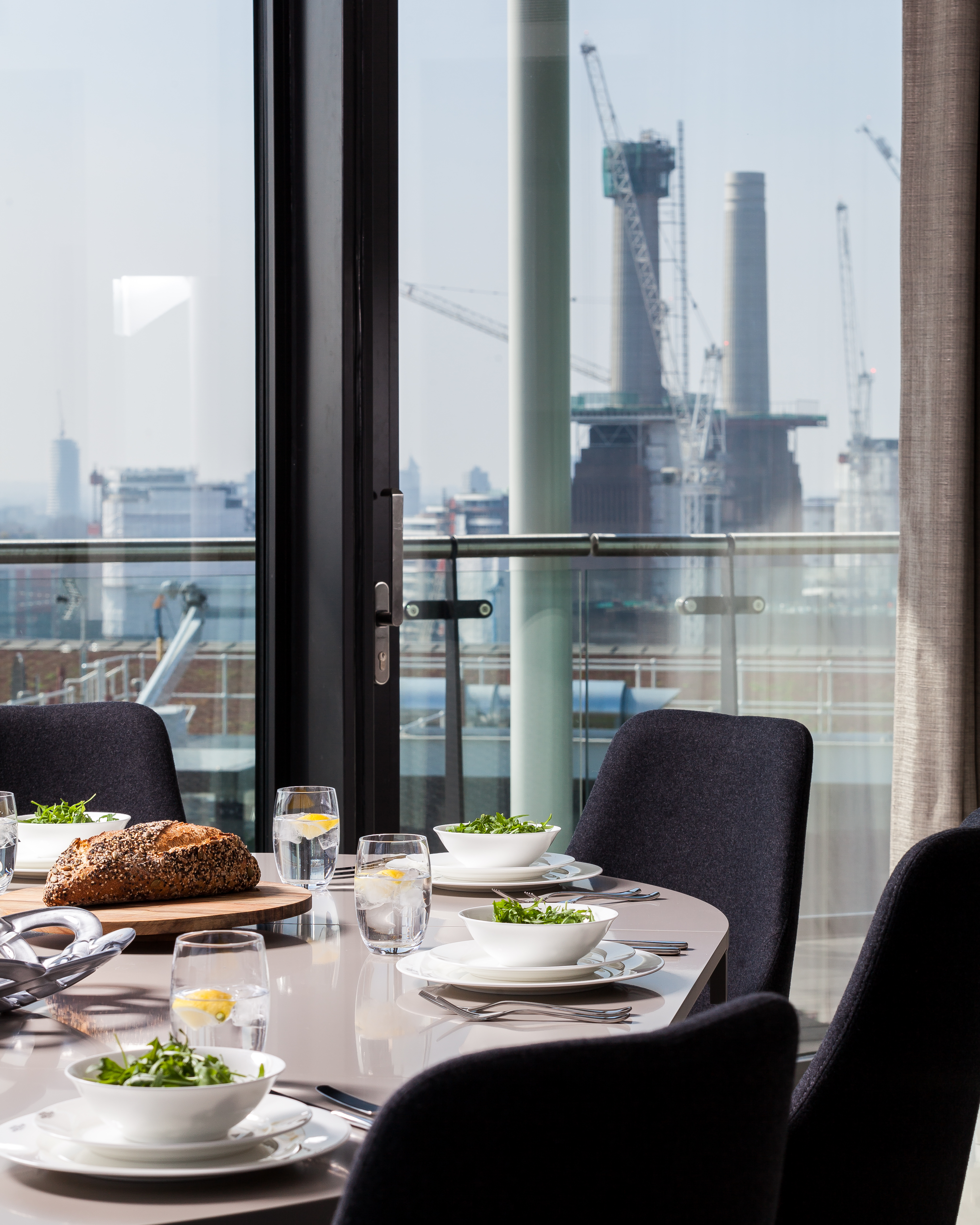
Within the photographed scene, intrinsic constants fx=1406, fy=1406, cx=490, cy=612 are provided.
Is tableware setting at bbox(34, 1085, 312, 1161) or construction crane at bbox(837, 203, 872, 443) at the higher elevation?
construction crane at bbox(837, 203, 872, 443)

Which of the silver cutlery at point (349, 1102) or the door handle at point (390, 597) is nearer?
the silver cutlery at point (349, 1102)

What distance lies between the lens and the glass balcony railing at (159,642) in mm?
2746

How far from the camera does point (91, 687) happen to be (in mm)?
2869

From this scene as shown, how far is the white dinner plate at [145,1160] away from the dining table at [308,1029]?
11 millimetres

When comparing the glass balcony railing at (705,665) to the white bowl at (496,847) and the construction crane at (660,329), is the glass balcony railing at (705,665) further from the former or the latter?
the white bowl at (496,847)

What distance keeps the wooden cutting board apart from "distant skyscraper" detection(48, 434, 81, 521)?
1.37 meters

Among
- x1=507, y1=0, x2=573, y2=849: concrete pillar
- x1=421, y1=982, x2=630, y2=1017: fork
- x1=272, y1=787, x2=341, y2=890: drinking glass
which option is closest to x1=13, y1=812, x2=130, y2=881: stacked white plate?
x1=272, y1=787, x2=341, y2=890: drinking glass

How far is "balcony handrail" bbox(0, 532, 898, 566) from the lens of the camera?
287 cm

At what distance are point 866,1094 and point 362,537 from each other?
197 centimetres

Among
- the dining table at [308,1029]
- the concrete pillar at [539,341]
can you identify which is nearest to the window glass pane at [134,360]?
the concrete pillar at [539,341]

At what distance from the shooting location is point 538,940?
122 centimetres

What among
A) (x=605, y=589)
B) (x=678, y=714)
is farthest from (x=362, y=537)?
(x=678, y=714)

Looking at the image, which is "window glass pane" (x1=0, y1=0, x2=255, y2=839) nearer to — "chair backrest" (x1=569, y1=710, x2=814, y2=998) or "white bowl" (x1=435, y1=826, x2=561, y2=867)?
"chair backrest" (x1=569, y1=710, x2=814, y2=998)

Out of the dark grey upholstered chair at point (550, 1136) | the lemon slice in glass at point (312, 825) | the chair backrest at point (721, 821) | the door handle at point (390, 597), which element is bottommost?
the chair backrest at point (721, 821)
